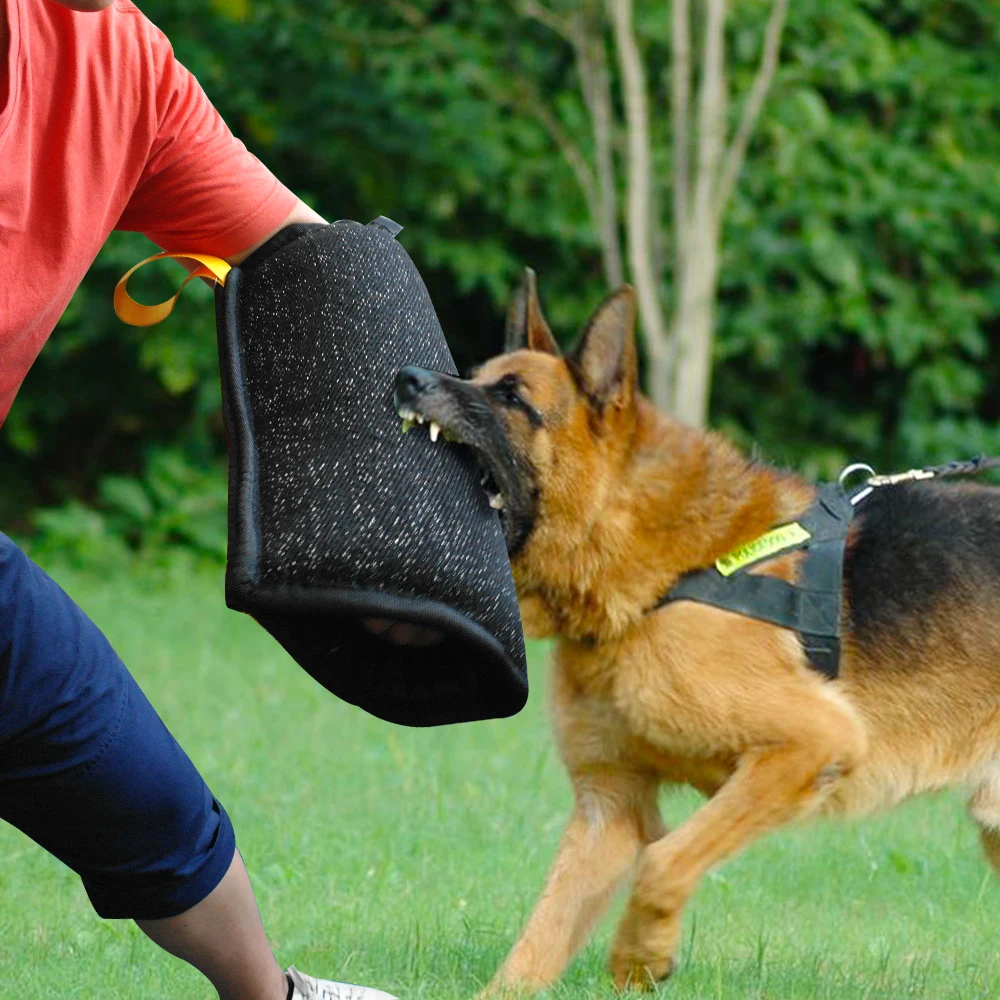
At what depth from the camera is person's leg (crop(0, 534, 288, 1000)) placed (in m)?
2.56

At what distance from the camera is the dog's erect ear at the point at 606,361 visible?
3947 mm

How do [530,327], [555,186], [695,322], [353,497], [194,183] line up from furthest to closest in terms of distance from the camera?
[555,186] → [695,322] → [530,327] → [194,183] → [353,497]

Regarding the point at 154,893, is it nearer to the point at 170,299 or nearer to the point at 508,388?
the point at 170,299

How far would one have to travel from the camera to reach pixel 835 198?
38.3 feet

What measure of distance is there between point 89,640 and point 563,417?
1631 millimetres

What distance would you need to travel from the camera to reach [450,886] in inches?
184

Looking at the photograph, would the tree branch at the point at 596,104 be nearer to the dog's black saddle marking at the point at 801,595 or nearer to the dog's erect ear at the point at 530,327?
Result: the dog's erect ear at the point at 530,327

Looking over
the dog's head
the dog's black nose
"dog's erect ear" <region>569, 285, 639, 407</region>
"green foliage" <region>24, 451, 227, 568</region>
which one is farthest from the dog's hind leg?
"green foliage" <region>24, 451, 227, 568</region>

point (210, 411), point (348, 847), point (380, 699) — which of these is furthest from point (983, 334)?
point (380, 699)

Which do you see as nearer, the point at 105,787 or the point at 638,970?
the point at 105,787

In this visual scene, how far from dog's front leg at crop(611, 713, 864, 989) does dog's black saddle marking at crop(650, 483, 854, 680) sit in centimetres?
20

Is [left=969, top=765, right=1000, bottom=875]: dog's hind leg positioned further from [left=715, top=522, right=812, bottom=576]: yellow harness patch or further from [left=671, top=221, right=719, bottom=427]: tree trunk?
[left=671, top=221, right=719, bottom=427]: tree trunk

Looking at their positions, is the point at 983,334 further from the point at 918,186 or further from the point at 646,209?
the point at 646,209

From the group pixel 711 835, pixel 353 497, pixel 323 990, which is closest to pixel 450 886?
pixel 711 835
